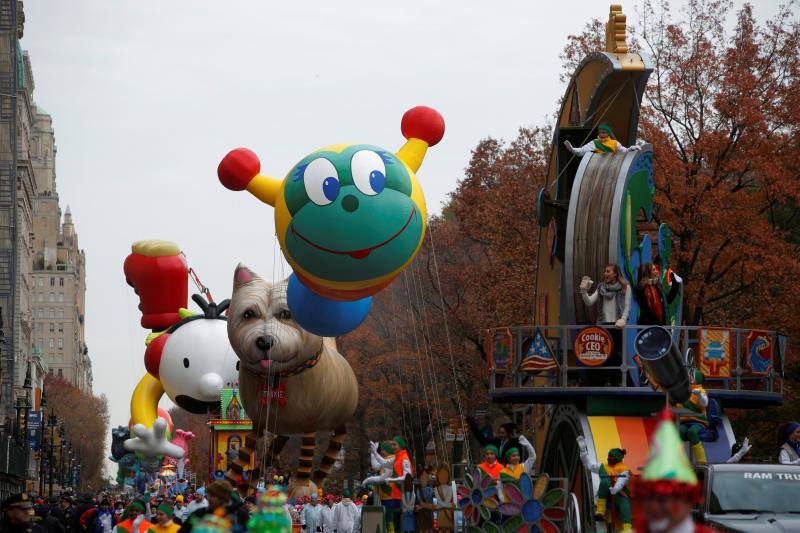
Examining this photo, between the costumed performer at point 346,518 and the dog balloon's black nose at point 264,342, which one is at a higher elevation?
the dog balloon's black nose at point 264,342

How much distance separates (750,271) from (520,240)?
315 inches

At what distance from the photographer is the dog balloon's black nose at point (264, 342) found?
26.3 m

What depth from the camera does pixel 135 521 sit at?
1364 centimetres

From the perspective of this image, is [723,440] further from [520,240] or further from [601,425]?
[520,240]

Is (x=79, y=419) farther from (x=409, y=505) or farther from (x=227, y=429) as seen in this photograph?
Result: (x=409, y=505)

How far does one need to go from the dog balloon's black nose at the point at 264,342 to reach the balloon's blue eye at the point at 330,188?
7.00m

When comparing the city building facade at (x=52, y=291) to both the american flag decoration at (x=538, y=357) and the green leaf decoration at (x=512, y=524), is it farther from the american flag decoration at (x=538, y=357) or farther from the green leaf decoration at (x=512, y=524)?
the green leaf decoration at (x=512, y=524)

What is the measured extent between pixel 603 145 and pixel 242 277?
775 cm

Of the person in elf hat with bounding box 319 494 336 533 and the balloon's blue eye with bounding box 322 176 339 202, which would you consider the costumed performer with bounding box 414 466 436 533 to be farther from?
the person in elf hat with bounding box 319 494 336 533

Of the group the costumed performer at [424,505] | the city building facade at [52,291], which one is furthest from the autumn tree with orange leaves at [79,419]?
the costumed performer at [424,505]

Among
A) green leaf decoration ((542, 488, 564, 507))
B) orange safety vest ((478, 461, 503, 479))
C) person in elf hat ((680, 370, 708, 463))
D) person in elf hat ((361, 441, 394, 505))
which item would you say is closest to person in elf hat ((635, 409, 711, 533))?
green leaf decoration ((542, 488, 564, 507))

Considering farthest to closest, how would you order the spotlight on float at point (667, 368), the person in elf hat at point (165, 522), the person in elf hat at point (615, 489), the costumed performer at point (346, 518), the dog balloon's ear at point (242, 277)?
the costumed performer at point (346, 518) → the dog balloon's ear at point (242, 277) → the person in elf hat at point (615, 489) → the spotlight on float at point (667, 368) → the person in elf hat at point (165, 522)

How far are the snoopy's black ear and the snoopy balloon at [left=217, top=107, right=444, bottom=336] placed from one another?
21.7ft

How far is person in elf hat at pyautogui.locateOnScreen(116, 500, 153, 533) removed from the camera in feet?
44.2
